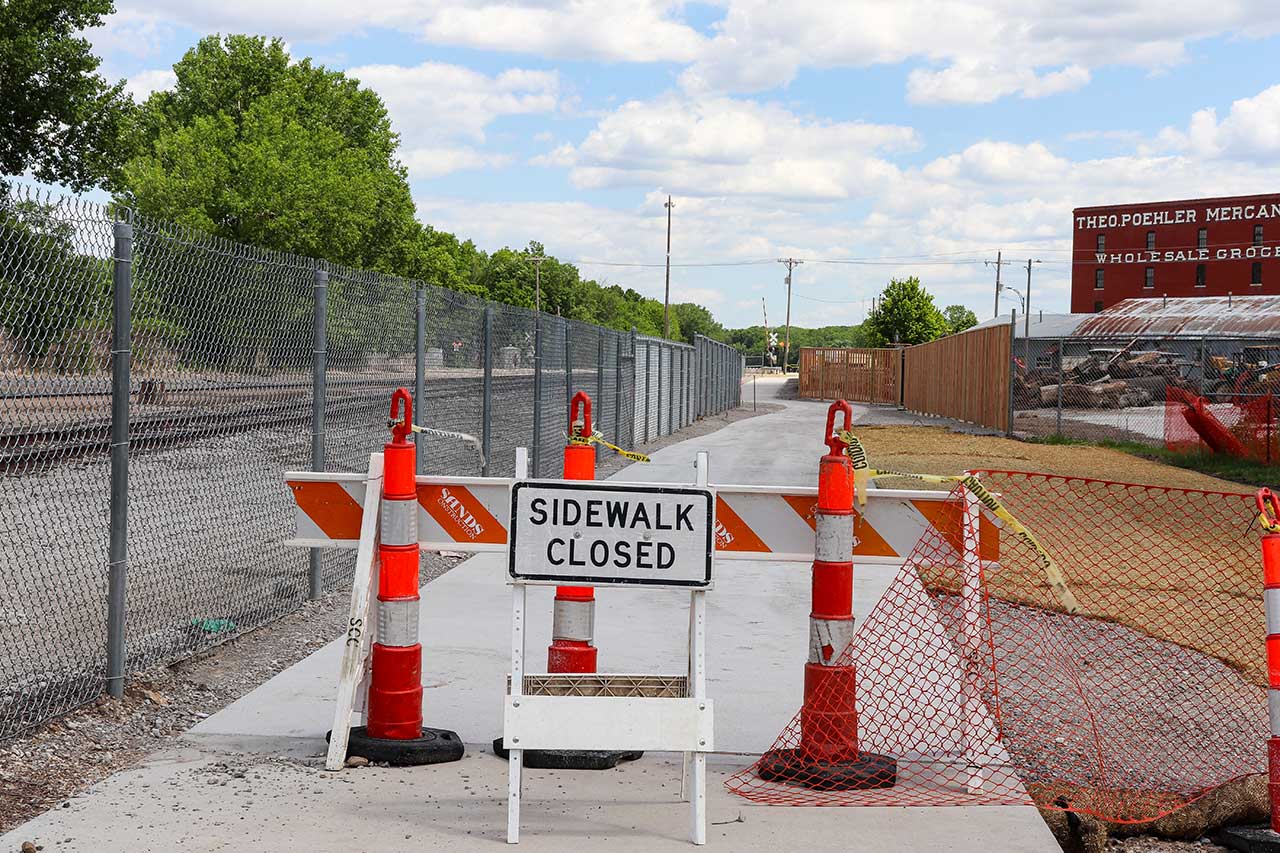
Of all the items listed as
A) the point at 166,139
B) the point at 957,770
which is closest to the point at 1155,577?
the point at 957,770

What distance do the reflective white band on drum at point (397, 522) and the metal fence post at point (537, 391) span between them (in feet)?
29.1

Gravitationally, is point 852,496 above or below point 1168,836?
above

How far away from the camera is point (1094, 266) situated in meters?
92.2

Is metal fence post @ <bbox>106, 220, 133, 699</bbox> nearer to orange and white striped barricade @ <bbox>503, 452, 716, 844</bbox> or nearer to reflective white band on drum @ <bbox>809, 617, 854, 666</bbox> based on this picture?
orange and white striped barricade @ <bbox>503, 452, 716, 844</bbox>

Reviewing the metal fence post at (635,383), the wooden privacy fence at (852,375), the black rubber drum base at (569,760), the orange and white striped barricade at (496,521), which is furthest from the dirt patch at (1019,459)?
the wooden privacy fence at (852,375)

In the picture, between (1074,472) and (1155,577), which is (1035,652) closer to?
(1155,577)

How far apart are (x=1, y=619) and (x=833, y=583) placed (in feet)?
17.0

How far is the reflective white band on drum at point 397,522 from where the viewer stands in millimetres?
5398

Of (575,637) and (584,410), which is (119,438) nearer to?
(584,410)

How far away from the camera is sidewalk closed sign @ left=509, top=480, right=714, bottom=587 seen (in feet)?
15.9

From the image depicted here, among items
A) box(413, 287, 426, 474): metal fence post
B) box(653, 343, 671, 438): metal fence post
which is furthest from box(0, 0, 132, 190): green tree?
box(413, 287, 426, 474): metal fence post

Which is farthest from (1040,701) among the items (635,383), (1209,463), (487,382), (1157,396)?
(1157,396)

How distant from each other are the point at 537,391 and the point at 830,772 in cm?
960

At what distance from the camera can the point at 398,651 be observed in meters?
5.32
